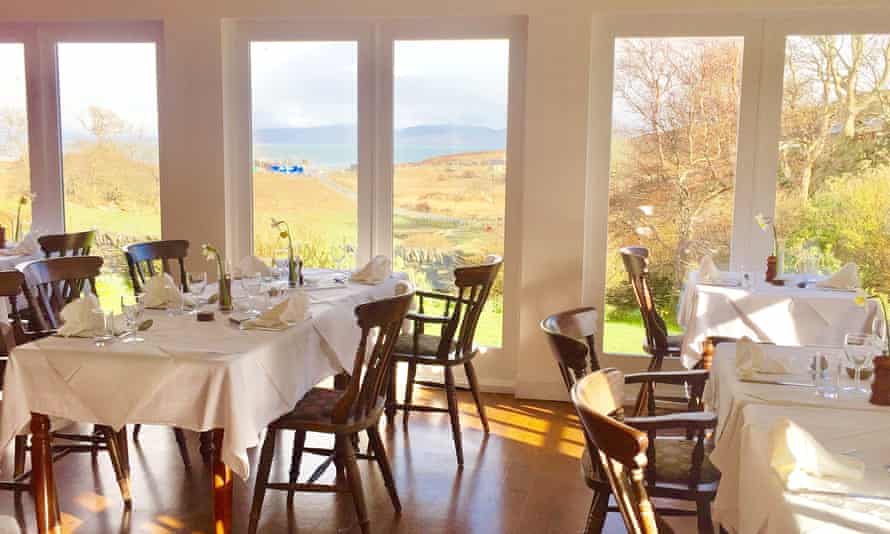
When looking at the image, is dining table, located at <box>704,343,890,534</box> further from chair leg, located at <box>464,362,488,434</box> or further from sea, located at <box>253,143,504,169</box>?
sea, located at <box>253,143,504,169</box>

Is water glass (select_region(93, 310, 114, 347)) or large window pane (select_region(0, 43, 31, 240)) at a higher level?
large window pane (select_region(0, 43, 31, 240))

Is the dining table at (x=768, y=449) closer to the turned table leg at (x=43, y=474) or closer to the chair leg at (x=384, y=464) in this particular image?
the chair leg at (x=384, y=464)

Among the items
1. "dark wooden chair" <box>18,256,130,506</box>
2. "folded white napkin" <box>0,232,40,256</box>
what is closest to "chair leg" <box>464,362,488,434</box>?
"dark wooden chair" <box>18,256,130,506</box>

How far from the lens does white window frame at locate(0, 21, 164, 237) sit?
5668 millimetres

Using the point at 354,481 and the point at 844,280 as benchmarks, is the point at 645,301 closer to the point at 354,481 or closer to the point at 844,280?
the point at 844,280

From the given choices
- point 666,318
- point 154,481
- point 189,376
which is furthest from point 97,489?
point 666,318

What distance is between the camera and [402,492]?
3799mm

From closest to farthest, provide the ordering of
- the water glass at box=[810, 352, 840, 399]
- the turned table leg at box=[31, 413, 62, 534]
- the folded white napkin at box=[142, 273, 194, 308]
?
the water glass at box=[810, 352, 840, 399] → the turned table leg at box=[31, 413, 62, 534] → the folded white napkin at box=[142, 273, 194, 308]

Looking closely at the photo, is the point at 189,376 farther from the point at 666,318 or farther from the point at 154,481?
the point at 666,318

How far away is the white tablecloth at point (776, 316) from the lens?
4.25 m

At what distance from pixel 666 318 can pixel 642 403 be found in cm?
107

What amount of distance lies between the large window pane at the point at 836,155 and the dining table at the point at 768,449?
7.46 feet

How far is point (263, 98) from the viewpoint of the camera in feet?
18.4

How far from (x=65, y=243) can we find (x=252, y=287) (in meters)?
1.67
